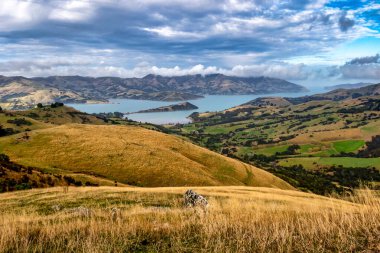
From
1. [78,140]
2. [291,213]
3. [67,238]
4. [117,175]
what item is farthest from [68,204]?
[78,140]

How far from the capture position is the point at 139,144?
324 feet

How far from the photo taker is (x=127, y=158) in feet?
278

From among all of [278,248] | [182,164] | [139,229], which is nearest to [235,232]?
[278,248]

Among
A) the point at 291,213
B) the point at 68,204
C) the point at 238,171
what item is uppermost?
the point at 291,213

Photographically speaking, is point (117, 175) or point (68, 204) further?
point (117, 175)

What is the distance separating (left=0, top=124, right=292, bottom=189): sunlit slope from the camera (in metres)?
76.4

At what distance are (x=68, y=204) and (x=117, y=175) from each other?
170 feet

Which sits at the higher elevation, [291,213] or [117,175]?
[291,213]

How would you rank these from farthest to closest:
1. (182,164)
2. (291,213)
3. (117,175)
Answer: (182,164)
(117,175)
(291,213)

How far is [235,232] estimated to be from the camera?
35.2 ft

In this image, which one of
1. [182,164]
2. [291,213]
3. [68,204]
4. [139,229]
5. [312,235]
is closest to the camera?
[312,235]

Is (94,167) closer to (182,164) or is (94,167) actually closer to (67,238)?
(182,164)

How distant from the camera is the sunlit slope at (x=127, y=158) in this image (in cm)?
7644

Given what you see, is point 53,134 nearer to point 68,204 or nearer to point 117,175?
point 117,175
